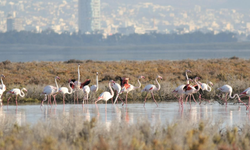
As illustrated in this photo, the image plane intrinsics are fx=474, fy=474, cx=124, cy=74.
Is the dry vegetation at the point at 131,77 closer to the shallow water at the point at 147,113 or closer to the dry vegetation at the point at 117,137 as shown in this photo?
the shallow water at the point at 147,113

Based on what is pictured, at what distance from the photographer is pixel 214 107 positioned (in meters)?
17.2

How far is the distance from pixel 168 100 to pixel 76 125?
38.3 feet

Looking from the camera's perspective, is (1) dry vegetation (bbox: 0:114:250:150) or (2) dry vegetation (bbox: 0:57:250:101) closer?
(1) dry vegetation (bbox: 0:114:250:150)

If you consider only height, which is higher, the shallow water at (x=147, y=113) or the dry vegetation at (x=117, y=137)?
the dry vegetation at (x=117, y=137)

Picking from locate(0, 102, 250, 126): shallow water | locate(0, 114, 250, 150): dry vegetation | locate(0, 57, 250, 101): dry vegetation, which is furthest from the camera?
locate(0, 57, 250, 101): dry vegetation

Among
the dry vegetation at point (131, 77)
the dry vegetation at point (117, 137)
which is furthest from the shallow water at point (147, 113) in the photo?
the dry vegetation at point (131, 77)

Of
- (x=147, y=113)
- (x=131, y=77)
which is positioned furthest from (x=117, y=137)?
(x=131, y=77)

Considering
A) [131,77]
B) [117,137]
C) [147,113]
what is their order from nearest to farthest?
[117,137]
[147,113]
[131,77]

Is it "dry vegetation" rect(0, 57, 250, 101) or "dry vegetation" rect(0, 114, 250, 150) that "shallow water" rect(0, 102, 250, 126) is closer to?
"dry vegetation" rect(0, 114, 250, 150)

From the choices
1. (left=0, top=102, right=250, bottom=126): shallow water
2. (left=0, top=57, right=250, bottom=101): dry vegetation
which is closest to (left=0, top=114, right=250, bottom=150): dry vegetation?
(left=0, top=102, right=250, bottom=126): shallow water

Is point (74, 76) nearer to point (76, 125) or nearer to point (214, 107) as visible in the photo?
point (214, 107)

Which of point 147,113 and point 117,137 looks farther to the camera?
point 147,113

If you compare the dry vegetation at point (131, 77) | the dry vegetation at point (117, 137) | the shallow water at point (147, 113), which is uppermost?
the dry vegetation at point (131, 77)

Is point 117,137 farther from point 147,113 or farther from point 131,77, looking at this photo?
point 131,77
